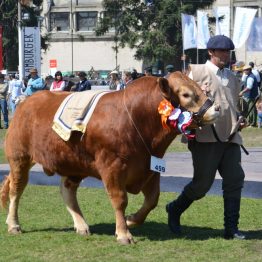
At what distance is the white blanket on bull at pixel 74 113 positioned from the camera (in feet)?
23.6

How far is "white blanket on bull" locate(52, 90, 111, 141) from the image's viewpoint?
23.6 ft

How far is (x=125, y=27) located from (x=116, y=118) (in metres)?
64.9

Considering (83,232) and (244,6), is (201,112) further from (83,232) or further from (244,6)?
(244,6)

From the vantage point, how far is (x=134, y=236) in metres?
7.53

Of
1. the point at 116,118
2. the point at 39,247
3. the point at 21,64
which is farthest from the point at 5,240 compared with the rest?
the point at 21,64

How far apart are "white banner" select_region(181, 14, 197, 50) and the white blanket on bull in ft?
85.3

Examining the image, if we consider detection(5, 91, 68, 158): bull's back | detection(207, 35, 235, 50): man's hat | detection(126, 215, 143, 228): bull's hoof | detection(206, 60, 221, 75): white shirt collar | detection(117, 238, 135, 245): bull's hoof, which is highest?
detection(207, 35, 235, 50): man's hat

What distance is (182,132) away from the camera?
6.86 m

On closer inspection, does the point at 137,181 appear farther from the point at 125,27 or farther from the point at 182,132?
the point at 125,27

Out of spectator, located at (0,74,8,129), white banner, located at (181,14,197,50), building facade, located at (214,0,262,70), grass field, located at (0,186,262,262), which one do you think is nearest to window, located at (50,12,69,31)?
building facade, located at (214,0,262,70)

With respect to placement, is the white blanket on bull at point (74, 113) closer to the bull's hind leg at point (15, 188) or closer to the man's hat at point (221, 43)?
the bull's hind leg at point (15, 188)

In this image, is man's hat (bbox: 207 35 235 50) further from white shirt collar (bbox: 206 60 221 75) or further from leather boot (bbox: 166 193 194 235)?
leather boot (bbox: 166 193 194 235)

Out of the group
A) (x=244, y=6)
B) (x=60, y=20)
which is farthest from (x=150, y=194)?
(x=60, y=20)

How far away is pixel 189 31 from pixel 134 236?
26.8 metres
